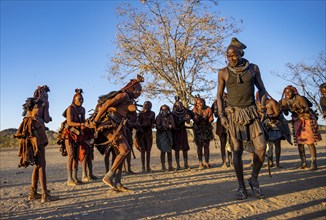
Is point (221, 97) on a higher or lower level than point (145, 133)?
higher

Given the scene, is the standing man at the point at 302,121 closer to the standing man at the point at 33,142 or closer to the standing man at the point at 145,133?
the standing man at the point at 145,133

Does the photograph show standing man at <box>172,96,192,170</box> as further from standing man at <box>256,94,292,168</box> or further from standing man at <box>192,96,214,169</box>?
standing man at <box>256,94,292,168</box>

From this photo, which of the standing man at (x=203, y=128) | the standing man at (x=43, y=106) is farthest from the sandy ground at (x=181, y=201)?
the standing man at (x=203, y=128)

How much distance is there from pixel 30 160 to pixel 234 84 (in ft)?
11.8

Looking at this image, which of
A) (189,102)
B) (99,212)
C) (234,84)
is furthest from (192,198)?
(189,102)

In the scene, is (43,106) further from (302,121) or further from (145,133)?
(302,121)

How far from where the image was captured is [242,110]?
542 cm

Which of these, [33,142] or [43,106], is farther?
[43,106]

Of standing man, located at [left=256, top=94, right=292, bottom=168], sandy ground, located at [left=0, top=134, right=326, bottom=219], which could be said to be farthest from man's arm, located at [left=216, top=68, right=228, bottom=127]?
standing man, located at [left=256, top=94, right=292, bottom=168]

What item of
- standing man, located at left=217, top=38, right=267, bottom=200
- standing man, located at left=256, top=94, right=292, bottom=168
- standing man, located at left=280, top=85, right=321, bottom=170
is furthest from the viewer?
standing man, located at left=256, top=94, right=292, bottom=168

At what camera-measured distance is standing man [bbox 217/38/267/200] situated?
17.5ft

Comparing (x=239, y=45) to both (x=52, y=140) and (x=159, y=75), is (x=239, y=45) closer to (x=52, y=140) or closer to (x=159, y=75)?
(x=159, y=75)

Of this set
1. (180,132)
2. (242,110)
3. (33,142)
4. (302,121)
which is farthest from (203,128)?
(33,142)

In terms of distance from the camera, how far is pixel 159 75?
1834cm
